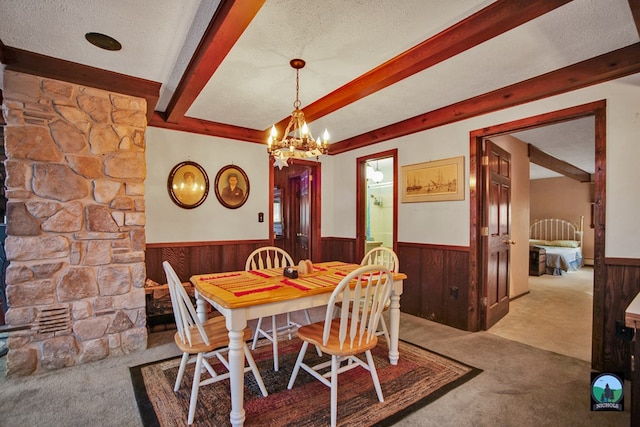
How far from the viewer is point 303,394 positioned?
2.06 metres

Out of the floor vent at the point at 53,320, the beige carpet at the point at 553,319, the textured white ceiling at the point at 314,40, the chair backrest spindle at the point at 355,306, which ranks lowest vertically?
the beige carpet at the point at 553,319

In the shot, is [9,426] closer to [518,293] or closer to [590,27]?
[590,27]

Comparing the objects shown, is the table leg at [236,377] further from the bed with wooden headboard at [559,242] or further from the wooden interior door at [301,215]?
the bed with wooden headboard at [559,242]

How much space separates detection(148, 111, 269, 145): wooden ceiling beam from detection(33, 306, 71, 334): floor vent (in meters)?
2.03

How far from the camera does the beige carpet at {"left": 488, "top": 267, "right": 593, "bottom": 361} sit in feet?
9.64

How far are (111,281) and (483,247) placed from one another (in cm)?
353

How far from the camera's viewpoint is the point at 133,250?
275 centimetres

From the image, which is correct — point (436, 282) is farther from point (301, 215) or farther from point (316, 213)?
point (301, 215)

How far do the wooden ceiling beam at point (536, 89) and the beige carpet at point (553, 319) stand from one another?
88.2 inches

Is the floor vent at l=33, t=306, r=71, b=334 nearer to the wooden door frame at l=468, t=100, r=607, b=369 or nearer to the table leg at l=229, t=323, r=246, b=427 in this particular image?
the table leg at l=229, t=323, r=246, b=427

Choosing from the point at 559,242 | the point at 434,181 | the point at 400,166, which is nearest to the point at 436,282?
the point at 434,181

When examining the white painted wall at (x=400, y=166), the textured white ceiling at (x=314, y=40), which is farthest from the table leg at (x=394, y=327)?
the textured white ceiling at (x=314, y=40)

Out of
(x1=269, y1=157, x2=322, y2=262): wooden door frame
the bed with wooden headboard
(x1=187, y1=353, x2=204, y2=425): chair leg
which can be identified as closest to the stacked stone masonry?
(x1=187, y1=353, x2=204, y2=425): chair leg

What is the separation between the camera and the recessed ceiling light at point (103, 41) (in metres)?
2.05
